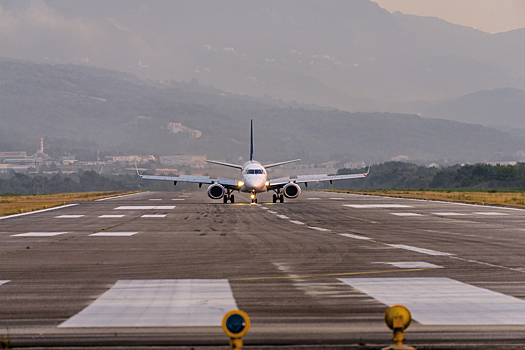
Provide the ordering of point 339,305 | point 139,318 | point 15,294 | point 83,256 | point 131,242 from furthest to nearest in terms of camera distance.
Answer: point 131,242 → point 83,256 → point 15,294 → point 339,305 → point 139,318

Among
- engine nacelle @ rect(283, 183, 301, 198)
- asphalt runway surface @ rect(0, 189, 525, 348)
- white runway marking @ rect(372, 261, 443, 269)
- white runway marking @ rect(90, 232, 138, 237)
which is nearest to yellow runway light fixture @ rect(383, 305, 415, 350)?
asphalt runway surface @ rect(0, 189, 525, 348)

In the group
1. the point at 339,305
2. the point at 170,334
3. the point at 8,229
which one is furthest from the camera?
the point at 8,229

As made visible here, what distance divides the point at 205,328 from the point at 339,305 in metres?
2.50

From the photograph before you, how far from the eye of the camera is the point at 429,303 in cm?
923

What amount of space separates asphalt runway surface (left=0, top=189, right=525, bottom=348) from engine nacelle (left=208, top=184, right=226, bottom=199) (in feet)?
94.6

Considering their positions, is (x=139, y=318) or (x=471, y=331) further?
→ (x=139, y=318)

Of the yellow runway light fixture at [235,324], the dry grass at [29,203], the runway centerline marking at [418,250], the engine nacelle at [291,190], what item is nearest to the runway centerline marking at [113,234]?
the runway centerline marking at [418,250]

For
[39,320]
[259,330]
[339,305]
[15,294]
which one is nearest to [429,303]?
[339,305]

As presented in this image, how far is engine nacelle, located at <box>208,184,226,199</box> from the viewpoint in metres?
50.7

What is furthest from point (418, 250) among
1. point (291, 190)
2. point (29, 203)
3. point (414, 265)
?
point (29, 203)

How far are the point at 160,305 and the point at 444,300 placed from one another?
14.9ft

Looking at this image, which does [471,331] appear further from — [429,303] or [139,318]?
[139,318]

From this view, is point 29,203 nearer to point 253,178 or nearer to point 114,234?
point 253,178

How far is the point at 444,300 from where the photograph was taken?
9.46 m
